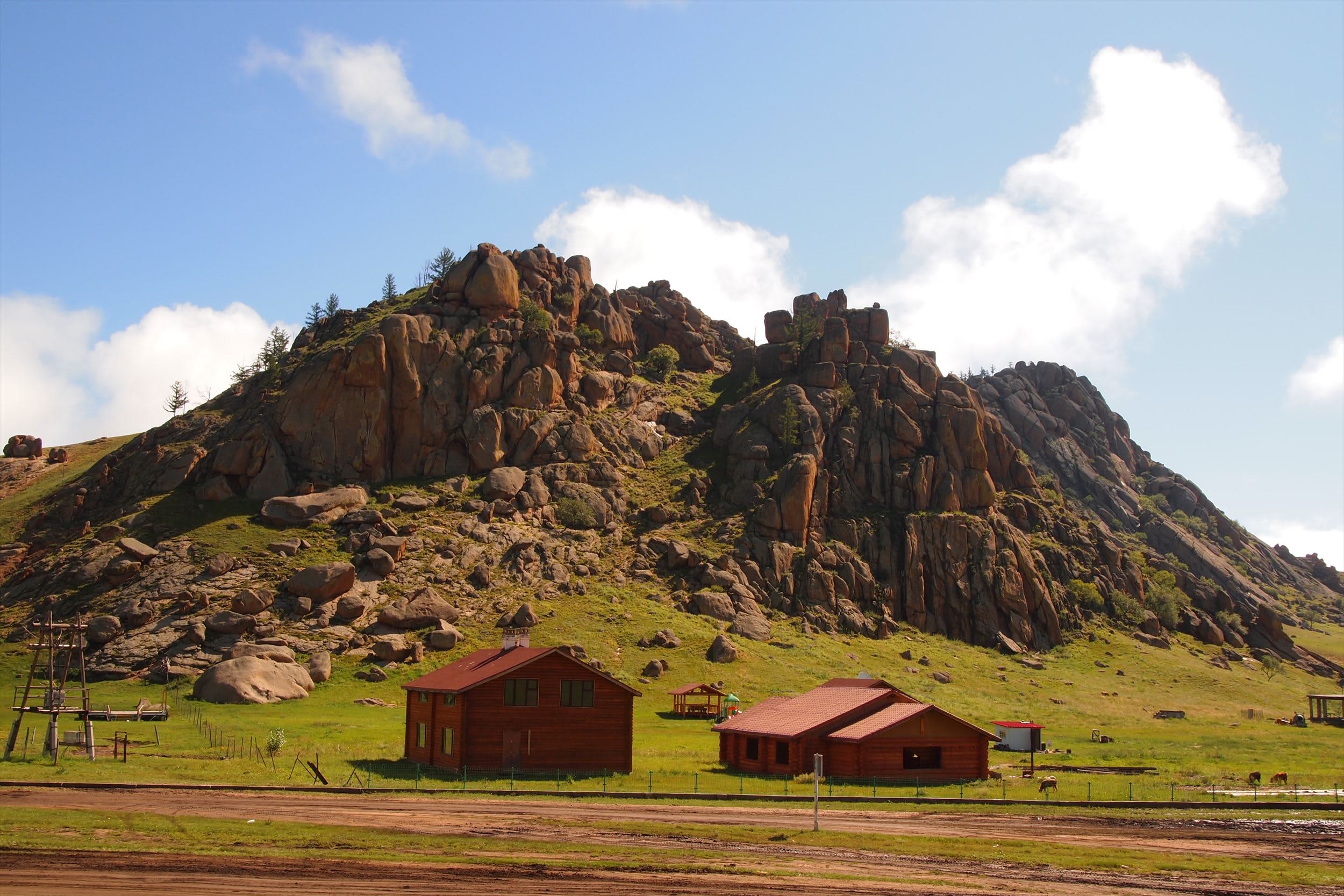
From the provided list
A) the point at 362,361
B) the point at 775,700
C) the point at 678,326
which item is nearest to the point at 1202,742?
the point at 775,700

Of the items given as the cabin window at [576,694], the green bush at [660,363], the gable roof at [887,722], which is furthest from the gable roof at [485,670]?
the green bush at [660,363]

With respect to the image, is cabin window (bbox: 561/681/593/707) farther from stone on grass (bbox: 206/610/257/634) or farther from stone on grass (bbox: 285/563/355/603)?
stone on grass (bbox: 285/563/355/603)

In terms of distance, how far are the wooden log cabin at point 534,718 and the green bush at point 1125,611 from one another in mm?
89714

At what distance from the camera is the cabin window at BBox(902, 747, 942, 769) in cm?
5191

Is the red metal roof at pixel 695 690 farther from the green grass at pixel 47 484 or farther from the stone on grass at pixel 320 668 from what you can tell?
the green grass at pixel 47 484

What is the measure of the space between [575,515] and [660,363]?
4270cm

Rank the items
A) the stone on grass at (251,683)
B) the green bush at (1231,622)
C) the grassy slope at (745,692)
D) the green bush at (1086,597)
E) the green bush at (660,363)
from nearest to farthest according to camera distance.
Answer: the grassy slope at (745,692)
the stone on grass at (251,683)
the green bush at (1086,597)
the green bush at (1231,622)
the green bush at (660,363)

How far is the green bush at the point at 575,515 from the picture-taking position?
4532 inches

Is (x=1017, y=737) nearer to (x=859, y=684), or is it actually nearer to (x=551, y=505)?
(x=859, y=684)

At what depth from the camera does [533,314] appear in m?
134

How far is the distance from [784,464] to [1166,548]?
8818 centimetres

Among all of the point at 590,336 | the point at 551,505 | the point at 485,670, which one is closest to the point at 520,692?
the point at 485,670

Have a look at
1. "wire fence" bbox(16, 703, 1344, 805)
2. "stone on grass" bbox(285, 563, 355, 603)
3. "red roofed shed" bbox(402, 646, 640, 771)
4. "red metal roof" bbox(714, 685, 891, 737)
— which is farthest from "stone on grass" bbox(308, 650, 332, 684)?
"red metal roof" bbox(714, 685, 891, 737)

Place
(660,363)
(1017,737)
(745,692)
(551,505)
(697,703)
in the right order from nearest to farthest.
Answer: (1017,737) → (697,703) → (745,692) → (551,505) → (660,363)
